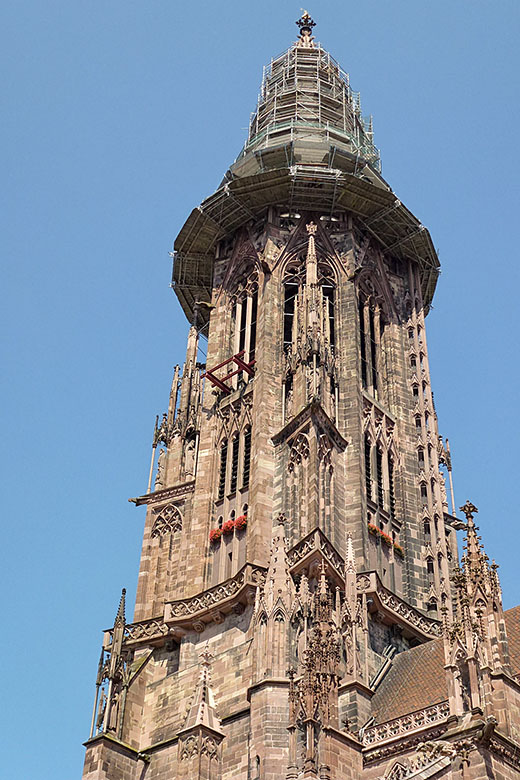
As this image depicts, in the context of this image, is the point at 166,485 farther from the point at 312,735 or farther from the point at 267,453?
the point at 312,735

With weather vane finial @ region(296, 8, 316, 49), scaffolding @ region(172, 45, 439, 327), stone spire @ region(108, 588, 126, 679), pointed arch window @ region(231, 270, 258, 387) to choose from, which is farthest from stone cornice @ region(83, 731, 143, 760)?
weather vane finial @ region(296, 8, 316, 49)

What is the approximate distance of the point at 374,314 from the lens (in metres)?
40.1

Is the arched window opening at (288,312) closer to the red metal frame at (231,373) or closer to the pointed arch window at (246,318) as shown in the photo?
the pointed arch window at (246,318)

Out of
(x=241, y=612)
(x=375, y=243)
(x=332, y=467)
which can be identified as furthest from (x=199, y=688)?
(x=375, y=243)

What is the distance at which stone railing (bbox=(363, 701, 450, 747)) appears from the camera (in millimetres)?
24556

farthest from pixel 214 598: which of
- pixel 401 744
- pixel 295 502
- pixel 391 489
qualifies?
pixel 401 744

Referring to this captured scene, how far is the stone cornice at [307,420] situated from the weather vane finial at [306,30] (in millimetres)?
25575

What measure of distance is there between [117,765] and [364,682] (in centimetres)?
661

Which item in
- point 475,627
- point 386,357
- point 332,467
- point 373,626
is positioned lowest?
point 475,627

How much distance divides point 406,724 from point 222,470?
41.0ft

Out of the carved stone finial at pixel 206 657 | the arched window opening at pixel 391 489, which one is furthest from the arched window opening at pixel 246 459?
the carved stone finial at pixel 206 657

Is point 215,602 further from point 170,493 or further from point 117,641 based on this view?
point 170,493

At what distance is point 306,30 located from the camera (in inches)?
2142

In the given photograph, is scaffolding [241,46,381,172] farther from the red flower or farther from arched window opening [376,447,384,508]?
the red flower
